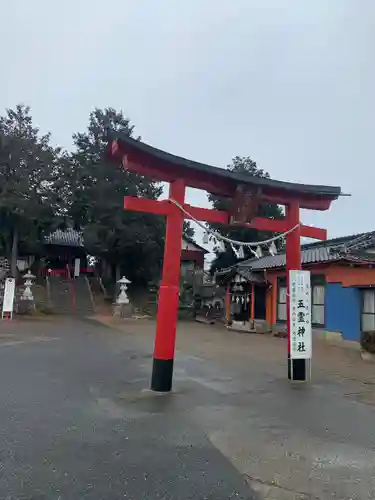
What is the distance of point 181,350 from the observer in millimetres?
13547

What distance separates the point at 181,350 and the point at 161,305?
5.85 m

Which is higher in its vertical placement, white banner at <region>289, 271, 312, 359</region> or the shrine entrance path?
white banner at <region>289, 271, 312, 359</region>

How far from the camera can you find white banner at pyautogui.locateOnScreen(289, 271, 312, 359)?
348 inches

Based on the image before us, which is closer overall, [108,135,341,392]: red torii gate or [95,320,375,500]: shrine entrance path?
[95,320,375,500]: shrine entrance path

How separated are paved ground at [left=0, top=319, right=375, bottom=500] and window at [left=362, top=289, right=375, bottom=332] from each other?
15.0ft

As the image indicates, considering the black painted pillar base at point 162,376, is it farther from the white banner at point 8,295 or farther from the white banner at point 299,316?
the white banner at point 8,295

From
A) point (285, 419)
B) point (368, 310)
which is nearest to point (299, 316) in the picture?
point (285, 419)

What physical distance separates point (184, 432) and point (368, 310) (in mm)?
11780

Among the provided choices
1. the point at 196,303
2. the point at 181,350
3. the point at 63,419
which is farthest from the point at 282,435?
the point at 196,303

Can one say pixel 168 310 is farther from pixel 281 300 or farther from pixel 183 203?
pixel 281 300

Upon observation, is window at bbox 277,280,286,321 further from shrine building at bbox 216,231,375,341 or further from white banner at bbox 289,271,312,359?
white banner at bbox 289,271,312,359

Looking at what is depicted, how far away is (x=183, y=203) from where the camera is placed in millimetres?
8461

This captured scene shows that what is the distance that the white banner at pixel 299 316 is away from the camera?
8.85m

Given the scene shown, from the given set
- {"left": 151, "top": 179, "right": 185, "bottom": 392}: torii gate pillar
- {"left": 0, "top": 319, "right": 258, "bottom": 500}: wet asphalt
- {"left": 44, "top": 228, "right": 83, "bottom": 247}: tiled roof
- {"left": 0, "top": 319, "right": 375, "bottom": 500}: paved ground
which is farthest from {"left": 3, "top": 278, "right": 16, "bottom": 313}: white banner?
{"left": 44, "top": 228, "right": 83, "bottom": 247}: tiled roof
